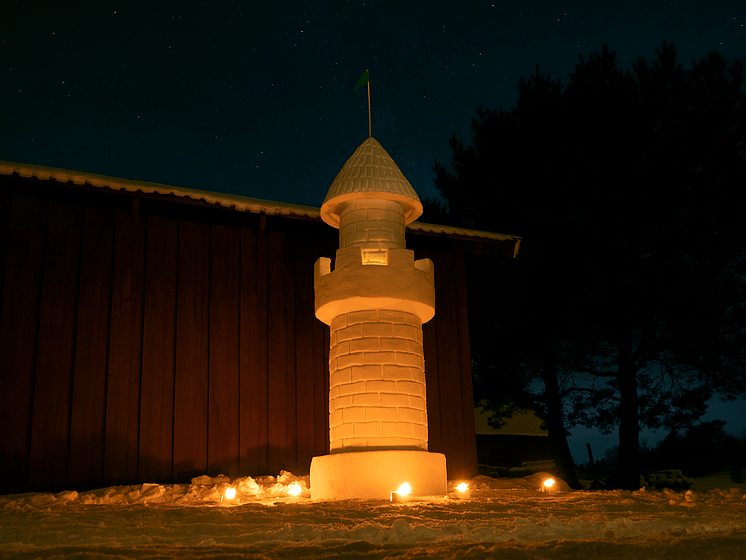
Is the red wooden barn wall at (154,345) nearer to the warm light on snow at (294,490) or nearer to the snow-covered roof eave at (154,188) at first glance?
the snow-covered roof eave at (154,188)

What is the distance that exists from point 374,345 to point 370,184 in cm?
190

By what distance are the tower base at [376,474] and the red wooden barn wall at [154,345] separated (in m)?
2.18

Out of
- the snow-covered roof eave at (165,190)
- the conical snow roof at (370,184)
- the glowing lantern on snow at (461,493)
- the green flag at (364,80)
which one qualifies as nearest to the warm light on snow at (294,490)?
the glowing lantern on snow at (461,493)

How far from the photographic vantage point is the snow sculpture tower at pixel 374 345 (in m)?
6.32

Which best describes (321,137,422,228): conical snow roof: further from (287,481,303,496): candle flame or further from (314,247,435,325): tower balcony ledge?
(287,481,303,496): candle flame

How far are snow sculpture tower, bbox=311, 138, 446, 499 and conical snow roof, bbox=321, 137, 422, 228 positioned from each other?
1 cm

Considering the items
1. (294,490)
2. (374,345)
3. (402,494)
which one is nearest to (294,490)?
(294,490)

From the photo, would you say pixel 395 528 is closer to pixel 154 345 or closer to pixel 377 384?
pixel 377 384

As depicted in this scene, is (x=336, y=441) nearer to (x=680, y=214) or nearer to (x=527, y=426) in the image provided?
(x=680, y=214)

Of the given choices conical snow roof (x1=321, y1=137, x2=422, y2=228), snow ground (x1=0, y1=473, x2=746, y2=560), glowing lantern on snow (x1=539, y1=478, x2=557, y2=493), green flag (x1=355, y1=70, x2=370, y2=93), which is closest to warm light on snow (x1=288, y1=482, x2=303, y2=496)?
snow ground (x1=0, y1=473, x2=746, y2=560)

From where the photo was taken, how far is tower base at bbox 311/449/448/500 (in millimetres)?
6168

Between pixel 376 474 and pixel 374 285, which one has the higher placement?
pixel 374 285

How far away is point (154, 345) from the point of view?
8.06 meters

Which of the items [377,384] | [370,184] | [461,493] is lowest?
[461,493]
